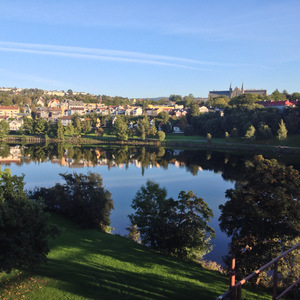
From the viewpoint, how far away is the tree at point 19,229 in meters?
8.95

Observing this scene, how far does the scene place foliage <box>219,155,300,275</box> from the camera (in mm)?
11867

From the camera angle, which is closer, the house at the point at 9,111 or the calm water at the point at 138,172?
the calm water at the point at 138,172

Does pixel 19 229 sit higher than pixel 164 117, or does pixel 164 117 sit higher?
pixel 164 117

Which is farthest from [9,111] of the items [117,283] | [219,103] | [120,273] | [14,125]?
[117,283]

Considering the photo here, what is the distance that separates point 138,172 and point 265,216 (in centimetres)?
3115

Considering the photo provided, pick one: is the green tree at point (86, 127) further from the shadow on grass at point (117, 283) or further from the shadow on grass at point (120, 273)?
the shadow on grass at point (117, 283)


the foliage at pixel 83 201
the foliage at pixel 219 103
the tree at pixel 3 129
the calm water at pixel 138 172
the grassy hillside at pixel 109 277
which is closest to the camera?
the grassy hillside at pixel 109 277

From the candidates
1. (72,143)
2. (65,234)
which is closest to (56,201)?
(65,234)

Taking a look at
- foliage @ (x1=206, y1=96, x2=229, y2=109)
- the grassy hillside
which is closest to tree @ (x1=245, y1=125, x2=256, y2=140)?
foliage @ (x1=206, y1=96, x2=229, y2=109)

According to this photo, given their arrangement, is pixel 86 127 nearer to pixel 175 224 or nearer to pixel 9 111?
pixel 9 111

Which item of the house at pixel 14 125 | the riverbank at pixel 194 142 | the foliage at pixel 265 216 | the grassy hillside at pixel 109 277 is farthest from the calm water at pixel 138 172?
the house at pixel 14 125

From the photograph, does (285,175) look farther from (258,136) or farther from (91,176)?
(258,136)

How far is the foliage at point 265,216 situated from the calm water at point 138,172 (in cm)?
411

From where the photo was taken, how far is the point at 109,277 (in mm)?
11711
